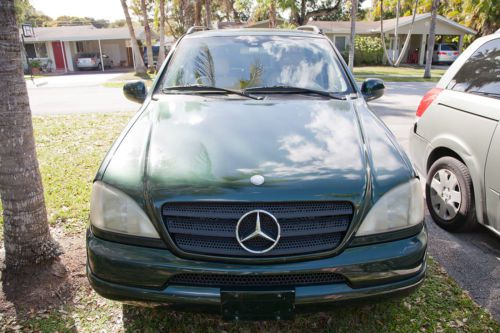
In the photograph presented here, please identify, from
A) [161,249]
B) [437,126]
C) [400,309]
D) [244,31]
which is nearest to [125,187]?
[161,249]

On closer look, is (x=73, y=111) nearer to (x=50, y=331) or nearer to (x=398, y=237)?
(x=50, y=331)

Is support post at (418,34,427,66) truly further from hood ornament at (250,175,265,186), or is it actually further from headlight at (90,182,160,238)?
headlight at (90,182,160,238)

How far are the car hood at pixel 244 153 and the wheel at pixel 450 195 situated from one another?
48.6 inches

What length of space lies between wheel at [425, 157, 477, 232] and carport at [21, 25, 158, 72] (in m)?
31.2

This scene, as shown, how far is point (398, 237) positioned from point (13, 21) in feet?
8.53

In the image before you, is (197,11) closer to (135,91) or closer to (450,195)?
(135,91)

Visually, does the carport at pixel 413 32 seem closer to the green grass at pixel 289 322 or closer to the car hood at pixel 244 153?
the car hood at pixel 244 153

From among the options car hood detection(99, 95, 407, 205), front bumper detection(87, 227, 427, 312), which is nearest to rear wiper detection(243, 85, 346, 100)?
car hood detection(99, 95, 407, 205)

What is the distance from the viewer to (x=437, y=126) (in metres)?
3.62

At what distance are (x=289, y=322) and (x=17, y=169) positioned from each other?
202 centimetres

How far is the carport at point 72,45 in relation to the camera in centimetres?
3180

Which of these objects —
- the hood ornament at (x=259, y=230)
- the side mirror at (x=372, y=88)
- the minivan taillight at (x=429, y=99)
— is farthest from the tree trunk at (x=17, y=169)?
the minivan taillight at (x=429, y=99)

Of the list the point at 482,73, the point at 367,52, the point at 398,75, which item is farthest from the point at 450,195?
the point at 367,52

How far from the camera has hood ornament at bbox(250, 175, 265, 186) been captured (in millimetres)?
1942
